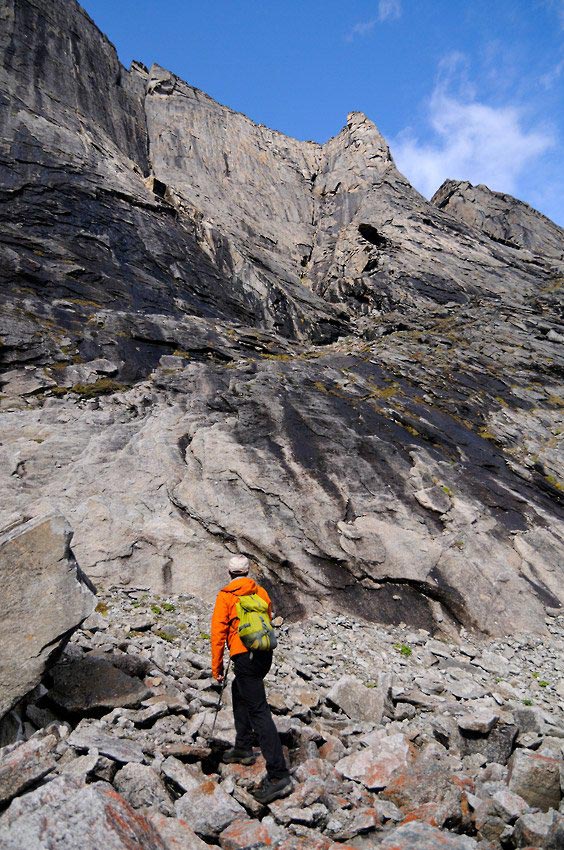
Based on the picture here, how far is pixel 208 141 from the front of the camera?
5519 centimetres

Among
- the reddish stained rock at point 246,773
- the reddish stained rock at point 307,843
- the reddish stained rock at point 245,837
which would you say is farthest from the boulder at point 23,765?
the reddish stained rock at point 307,843

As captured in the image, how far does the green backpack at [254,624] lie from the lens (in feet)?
19.9

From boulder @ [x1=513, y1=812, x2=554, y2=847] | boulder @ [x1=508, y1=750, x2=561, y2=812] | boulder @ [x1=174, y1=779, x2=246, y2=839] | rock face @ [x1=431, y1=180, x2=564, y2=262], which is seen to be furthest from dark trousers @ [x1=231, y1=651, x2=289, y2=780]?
rock face @ [x1=431, y1=180, x2=564, y2=262]

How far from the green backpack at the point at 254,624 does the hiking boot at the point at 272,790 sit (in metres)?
1.37

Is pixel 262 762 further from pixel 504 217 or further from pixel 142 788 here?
pixel 504 217

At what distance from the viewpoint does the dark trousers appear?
5.85 meters

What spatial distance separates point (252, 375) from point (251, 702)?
15849mm

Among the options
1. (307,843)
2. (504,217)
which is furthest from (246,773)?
(504,217)

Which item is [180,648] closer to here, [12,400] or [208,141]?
[12,400]

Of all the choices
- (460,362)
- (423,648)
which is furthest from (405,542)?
(460,362)

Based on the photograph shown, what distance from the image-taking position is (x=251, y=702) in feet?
19.7

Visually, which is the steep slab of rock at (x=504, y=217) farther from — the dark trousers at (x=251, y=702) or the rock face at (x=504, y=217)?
the dark trousers at (x=251, y=702)

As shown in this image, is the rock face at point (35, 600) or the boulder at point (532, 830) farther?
the rock face at point (35, 600)

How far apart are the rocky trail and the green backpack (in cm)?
123
